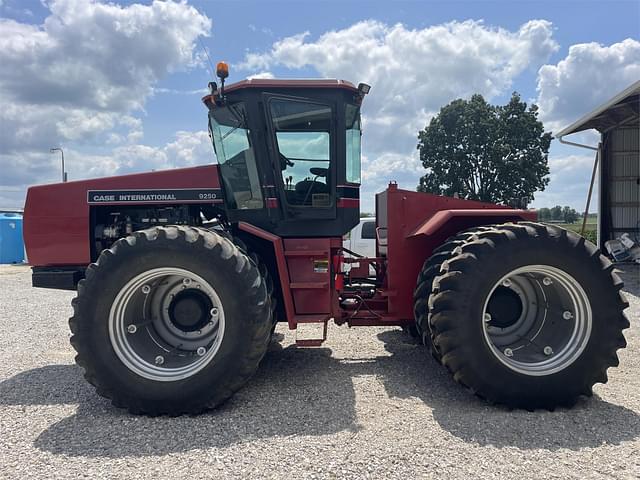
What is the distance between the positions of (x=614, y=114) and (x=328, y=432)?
48.5 feet

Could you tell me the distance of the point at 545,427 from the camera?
11.1 feet

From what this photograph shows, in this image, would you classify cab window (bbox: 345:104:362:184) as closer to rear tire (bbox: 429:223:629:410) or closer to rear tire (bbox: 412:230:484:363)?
rear tire (bbox: 412:230:484:363)

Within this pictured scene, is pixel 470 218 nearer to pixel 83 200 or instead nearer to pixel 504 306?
pixel 504 306

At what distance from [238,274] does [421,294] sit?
1.64m

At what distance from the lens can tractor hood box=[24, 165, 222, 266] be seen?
14.9ft

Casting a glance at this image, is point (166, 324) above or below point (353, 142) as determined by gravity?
below

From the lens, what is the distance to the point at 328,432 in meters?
3.30

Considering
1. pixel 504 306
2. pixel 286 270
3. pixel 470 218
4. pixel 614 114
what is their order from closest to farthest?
pixel 504 306 < pixel 286 270 < pixel 470 218 < pixel 614 114

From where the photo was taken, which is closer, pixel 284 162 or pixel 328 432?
pixel 328 432

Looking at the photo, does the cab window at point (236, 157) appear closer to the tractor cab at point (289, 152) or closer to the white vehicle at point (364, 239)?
the tractor cab at point (289, 152)

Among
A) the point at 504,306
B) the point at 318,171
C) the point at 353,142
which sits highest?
the point at 353,142

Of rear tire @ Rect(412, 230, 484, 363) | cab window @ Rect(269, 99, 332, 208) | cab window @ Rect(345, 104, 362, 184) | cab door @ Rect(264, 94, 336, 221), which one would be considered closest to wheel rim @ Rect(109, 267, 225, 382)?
cab door @ Rect(264, 94, 336, 221)

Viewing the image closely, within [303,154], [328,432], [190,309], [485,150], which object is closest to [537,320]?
[328,432]

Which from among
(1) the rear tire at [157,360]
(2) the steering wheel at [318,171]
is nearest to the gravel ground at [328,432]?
(1) the rear tire at [157,360]
